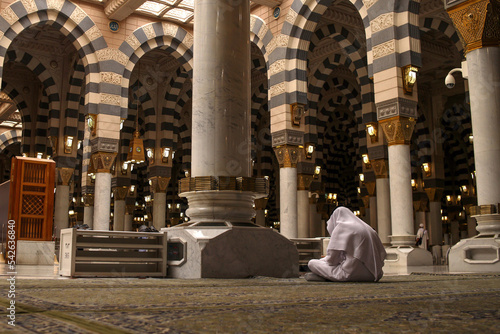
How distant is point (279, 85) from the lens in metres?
12.6

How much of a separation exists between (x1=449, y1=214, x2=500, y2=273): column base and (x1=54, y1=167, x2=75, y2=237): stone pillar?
12.3 metres

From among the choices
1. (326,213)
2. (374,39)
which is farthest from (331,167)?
(374,39)

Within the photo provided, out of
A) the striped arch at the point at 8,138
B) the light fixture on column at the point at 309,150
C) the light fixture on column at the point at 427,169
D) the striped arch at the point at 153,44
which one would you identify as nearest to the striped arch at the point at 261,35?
the striped arch at the point at 153,44

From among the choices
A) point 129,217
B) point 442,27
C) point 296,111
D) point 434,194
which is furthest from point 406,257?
point 129,217

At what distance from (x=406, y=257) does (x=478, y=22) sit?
14.9 feet

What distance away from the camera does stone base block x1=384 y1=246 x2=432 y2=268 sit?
9648 mm

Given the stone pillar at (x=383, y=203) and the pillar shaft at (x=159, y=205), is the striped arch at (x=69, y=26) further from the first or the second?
the stone pillar at (x=383, y=203)

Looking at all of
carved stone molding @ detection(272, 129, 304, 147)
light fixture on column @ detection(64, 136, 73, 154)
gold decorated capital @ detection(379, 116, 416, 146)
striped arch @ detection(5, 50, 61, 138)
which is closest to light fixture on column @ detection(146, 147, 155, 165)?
light fixture on column @ detection(64, 136, 73, 154)

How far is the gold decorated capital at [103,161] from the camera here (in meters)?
13.4

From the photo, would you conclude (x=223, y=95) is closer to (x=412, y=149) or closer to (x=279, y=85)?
(x=279, y=85)

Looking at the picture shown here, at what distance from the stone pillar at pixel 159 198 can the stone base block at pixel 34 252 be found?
810 centimetres

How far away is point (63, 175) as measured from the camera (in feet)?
52.6

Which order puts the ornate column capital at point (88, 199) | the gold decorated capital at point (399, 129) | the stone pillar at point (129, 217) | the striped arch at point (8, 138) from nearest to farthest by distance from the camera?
the gold decorated capital at point (399, 129), the ornate column capital at point (88, 199), the stone pillar at point (129, 217), the striped arch at point (8, 138)

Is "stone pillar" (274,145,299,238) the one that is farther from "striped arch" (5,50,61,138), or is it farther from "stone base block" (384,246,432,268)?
"striped arch" (5,50,61,138)
